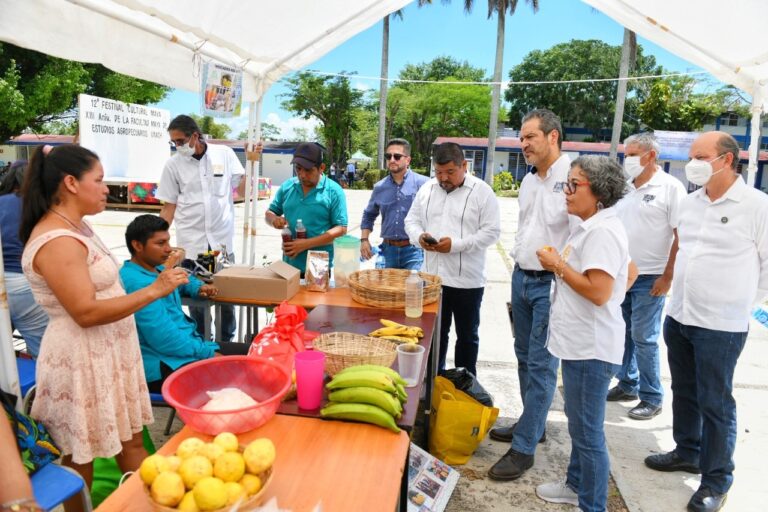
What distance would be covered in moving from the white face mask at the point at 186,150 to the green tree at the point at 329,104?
35.2m

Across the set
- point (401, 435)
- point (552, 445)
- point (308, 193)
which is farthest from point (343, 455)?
point (308, 193)

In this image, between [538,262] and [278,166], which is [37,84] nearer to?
[278,166]

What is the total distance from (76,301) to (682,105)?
40573mm

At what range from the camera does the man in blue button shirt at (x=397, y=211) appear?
15.3ft

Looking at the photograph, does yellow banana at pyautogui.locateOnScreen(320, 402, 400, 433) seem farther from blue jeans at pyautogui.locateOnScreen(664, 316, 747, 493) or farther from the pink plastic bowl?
blue jeans at pyautogui.locateOnScreen(664, 316, 747, 493)

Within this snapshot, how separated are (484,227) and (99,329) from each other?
257 centimetres

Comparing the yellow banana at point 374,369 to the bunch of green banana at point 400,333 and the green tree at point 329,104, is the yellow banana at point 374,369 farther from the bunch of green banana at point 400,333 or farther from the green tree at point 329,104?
the green tree at point 329,104

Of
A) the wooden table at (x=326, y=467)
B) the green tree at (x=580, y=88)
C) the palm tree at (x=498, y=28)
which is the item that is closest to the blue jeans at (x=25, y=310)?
the wooden table at (x=326, y=467)

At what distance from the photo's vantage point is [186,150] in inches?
172

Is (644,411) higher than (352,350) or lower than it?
lower

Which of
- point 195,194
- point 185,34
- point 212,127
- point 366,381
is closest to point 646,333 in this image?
point 366,381

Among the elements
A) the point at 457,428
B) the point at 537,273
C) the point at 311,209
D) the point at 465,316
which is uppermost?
the point at 311,209

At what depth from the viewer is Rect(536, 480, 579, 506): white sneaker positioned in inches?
113

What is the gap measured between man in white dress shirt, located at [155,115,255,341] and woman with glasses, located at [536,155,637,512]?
9.84 feet
